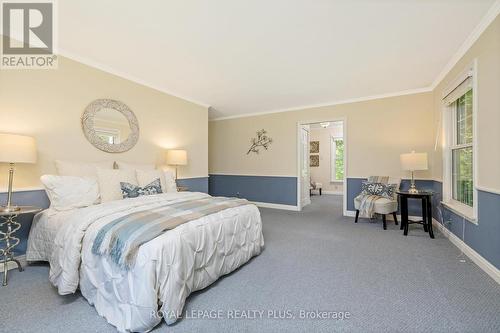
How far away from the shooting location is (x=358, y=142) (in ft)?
15.5

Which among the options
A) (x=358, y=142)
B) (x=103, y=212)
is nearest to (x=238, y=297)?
(x=103, y=212)

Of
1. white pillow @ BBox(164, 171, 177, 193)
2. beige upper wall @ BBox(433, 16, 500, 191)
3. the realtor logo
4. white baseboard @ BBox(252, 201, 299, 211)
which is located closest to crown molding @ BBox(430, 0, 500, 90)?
beige upper wall @ BBox(433, 16, 500, 191)

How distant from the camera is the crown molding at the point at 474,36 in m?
2.09

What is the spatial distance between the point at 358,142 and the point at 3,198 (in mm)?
5381

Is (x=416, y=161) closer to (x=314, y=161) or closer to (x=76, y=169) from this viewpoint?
(x=76, y=169)

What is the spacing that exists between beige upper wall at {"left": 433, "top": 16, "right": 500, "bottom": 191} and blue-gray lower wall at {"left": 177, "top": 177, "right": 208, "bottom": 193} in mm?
4311

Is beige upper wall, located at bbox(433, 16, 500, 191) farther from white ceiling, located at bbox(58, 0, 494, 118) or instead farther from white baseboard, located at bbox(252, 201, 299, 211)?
white baseboard, located at bbox(252, 201, 299, 211)

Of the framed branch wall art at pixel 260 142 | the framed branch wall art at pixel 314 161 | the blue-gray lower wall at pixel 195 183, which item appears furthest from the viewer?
the framed branch wall art at pixel 314 161

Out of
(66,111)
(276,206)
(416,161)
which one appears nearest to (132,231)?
(66,111)

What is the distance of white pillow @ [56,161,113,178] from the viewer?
271cm

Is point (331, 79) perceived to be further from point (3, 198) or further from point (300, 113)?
point (3, 198)

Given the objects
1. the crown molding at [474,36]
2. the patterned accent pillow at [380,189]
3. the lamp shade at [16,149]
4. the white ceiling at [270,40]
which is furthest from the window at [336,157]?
the lamp shade at [16,149]

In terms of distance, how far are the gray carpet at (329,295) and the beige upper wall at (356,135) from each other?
1.97 metres

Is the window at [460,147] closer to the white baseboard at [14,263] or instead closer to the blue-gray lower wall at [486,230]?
the blue-gray lower wall at [486,230]
